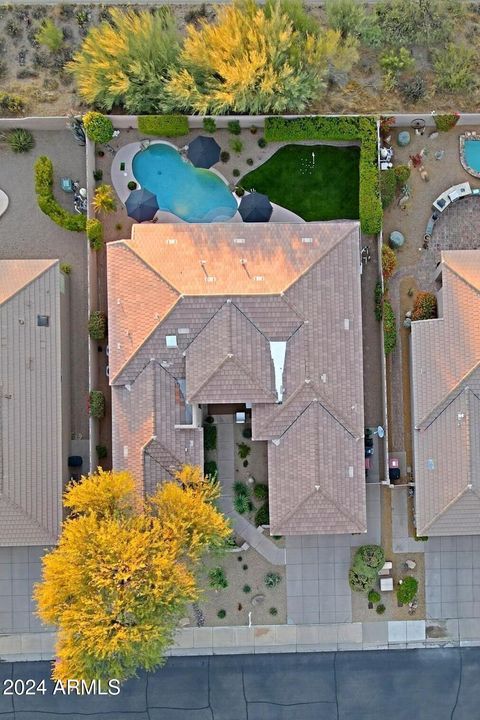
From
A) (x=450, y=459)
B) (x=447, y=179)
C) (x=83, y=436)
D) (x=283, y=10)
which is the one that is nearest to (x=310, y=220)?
(x=447, y=179)

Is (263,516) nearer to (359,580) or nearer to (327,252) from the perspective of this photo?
(359,580)

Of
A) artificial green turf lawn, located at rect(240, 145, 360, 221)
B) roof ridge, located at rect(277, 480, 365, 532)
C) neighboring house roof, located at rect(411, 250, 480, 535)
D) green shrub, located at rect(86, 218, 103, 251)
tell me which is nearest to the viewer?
roof ridge, located at rect(277, 480, 365, 532)

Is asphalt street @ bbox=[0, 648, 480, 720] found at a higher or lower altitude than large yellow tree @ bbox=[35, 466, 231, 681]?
lower

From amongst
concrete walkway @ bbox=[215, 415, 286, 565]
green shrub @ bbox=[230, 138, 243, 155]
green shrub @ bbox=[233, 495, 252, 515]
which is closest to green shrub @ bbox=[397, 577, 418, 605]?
concrete walkway @ bbox=[215, 415, 286, 565]

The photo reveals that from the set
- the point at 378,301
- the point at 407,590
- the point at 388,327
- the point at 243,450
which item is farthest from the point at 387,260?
the point at 407,590

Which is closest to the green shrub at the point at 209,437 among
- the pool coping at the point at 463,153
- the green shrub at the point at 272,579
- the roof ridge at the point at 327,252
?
the green shrub at the point at 272,579

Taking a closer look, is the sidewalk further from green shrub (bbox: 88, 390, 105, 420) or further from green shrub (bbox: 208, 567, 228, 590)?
green shrub (bbox: 88, 390, 105, 420)

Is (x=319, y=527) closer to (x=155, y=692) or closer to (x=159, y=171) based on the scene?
(x=155, y=692)
